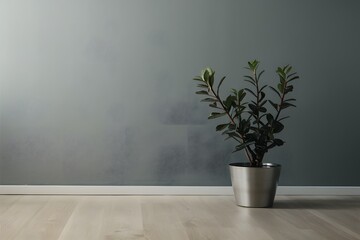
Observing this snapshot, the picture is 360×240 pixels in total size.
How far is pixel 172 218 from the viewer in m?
2.66

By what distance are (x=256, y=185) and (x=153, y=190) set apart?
68cm

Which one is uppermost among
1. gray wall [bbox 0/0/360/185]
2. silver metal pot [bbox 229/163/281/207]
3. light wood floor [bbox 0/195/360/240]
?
gray wall [bbox 0/0/360/185]

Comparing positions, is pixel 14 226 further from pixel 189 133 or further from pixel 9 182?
pixel 189 133

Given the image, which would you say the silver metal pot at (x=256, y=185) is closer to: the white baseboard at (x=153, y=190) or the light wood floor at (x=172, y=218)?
the light wood floor at (x=172, y=218)

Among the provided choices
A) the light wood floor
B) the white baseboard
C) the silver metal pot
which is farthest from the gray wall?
the silver metal pot

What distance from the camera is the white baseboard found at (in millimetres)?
3303

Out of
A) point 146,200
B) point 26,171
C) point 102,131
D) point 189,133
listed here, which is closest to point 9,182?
point 26,171

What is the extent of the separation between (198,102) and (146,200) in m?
0.67

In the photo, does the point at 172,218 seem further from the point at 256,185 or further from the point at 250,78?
the point at 250,78

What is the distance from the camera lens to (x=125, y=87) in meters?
3.38

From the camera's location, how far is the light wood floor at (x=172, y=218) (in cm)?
232

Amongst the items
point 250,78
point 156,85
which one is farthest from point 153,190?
point 250,78

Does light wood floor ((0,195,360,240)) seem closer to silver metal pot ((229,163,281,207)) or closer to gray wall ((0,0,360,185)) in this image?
silver metal pot ((229,163,281,207))

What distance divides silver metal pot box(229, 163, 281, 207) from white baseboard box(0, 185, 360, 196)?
388mm
